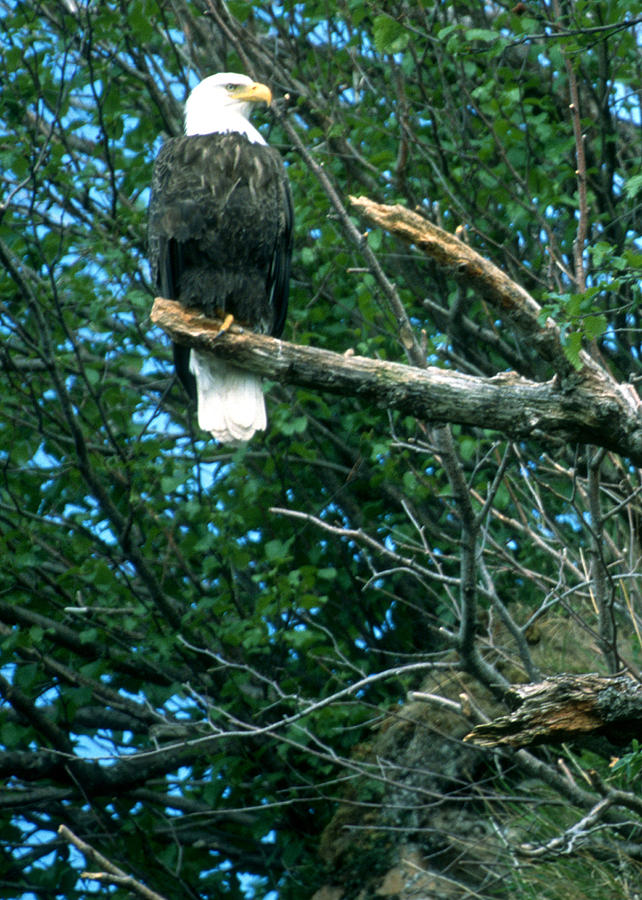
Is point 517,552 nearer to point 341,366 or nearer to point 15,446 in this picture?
point 15,446

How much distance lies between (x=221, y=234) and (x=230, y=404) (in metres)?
0.64

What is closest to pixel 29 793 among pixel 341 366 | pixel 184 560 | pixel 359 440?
pixel 184 560

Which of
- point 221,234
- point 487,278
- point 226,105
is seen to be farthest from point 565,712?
point 226,105

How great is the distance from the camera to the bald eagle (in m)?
4.41

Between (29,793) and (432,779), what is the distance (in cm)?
195

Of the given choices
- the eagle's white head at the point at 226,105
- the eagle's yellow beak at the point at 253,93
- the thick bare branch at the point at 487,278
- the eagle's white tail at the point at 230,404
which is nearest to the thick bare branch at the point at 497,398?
the thick bare branch at the point at 487,278

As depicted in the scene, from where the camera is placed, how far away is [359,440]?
6.05 metres

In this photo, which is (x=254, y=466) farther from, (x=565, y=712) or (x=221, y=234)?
(x=565, y=712)

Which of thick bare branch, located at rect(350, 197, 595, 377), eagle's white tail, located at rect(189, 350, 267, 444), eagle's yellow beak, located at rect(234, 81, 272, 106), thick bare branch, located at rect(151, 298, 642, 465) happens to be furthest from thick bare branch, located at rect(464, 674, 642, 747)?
eagle's yellow beak, located at rect(234, 81, 272, 106)

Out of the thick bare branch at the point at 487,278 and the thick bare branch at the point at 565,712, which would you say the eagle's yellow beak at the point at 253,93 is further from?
the thick bare branch at the point at 565,712

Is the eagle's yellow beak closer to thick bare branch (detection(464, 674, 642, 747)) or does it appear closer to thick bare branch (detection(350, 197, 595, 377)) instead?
thick bare branch (detection(350, 197, 595, 377))

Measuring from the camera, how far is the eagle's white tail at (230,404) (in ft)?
14.8

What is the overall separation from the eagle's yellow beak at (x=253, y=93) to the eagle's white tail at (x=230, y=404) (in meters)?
1.15

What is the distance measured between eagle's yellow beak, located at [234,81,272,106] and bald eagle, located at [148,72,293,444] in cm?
19
